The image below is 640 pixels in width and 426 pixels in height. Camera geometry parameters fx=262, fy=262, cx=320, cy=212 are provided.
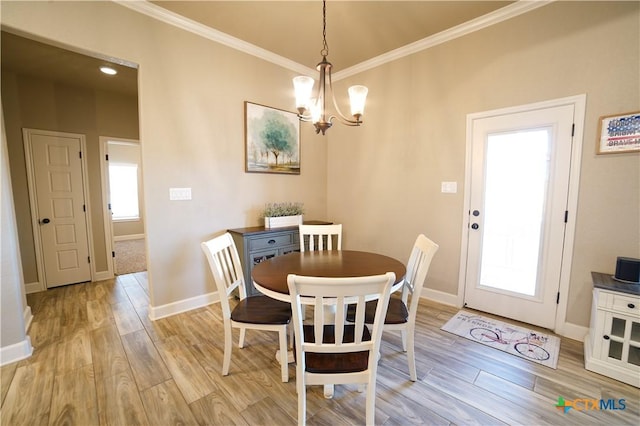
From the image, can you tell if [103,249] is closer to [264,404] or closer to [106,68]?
[106,68]

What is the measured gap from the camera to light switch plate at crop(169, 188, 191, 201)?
271cm

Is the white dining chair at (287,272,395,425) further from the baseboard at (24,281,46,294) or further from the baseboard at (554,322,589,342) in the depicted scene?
the baseboard at (24,281,46,294)

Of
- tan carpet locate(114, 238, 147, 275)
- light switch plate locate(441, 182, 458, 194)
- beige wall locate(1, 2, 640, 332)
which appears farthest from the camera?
tan carpet locate(114, 238, 147, 275)

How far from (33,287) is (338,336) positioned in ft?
14.6

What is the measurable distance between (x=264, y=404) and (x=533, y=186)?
2841mm

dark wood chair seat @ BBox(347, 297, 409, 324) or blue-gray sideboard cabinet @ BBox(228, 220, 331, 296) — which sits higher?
blue-gray sideboard cabinet @ BBox(228, 220, 331, 296)

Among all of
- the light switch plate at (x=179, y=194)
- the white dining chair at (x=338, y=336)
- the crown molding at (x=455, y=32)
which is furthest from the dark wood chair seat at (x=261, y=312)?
the crown molding at (x=455, y=32)

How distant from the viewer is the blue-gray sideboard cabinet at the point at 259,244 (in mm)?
2863

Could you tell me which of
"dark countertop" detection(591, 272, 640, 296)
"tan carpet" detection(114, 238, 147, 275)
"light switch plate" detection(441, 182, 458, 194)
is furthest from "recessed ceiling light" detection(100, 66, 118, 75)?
"dark countertop" detection(591, 272, 640, 296)

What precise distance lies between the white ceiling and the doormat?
2.95 metres

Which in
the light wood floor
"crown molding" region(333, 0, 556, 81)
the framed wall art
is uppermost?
"crown molding" region(333, 0, 556, 81)

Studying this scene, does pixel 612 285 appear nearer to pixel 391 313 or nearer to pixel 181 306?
pixel 391 313

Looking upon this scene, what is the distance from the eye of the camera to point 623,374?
176 centimetres

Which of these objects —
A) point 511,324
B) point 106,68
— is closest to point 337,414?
point 511,324
